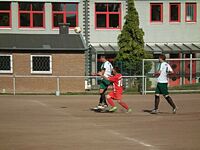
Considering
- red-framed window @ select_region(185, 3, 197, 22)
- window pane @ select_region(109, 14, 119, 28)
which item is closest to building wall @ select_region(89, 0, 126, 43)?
window pane @ select_region(109, 14, 119, 28)

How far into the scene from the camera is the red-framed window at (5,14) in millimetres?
36344

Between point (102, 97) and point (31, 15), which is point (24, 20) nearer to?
point (31, 15)

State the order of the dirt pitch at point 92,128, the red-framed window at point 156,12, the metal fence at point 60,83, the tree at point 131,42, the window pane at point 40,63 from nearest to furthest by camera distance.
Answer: the dirt pitch at point 92,128 → the metal fence at point 60,83 → the window pane at point 40,63 → the tree at point 131,42 → the red-framed window at point 156,12

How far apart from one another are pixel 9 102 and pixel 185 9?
77.9ft

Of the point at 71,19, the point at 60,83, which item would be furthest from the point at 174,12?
the point at 60,83

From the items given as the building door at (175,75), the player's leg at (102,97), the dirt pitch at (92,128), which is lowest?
the dirt pitch at (92,128)

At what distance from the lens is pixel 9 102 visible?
18.5m

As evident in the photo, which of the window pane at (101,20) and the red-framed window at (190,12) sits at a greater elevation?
the red-framed window at (190,12)

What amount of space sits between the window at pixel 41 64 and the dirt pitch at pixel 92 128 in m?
9.61

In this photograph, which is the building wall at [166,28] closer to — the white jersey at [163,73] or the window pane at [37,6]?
the window pane at [37,6]

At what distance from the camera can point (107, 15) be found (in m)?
37.6

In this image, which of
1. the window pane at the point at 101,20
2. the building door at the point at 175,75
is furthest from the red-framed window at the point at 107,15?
the building door at the point at 175,75

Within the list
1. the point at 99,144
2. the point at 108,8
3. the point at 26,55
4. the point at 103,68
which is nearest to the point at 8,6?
the point at 108,8

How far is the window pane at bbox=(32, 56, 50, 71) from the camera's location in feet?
89.1
